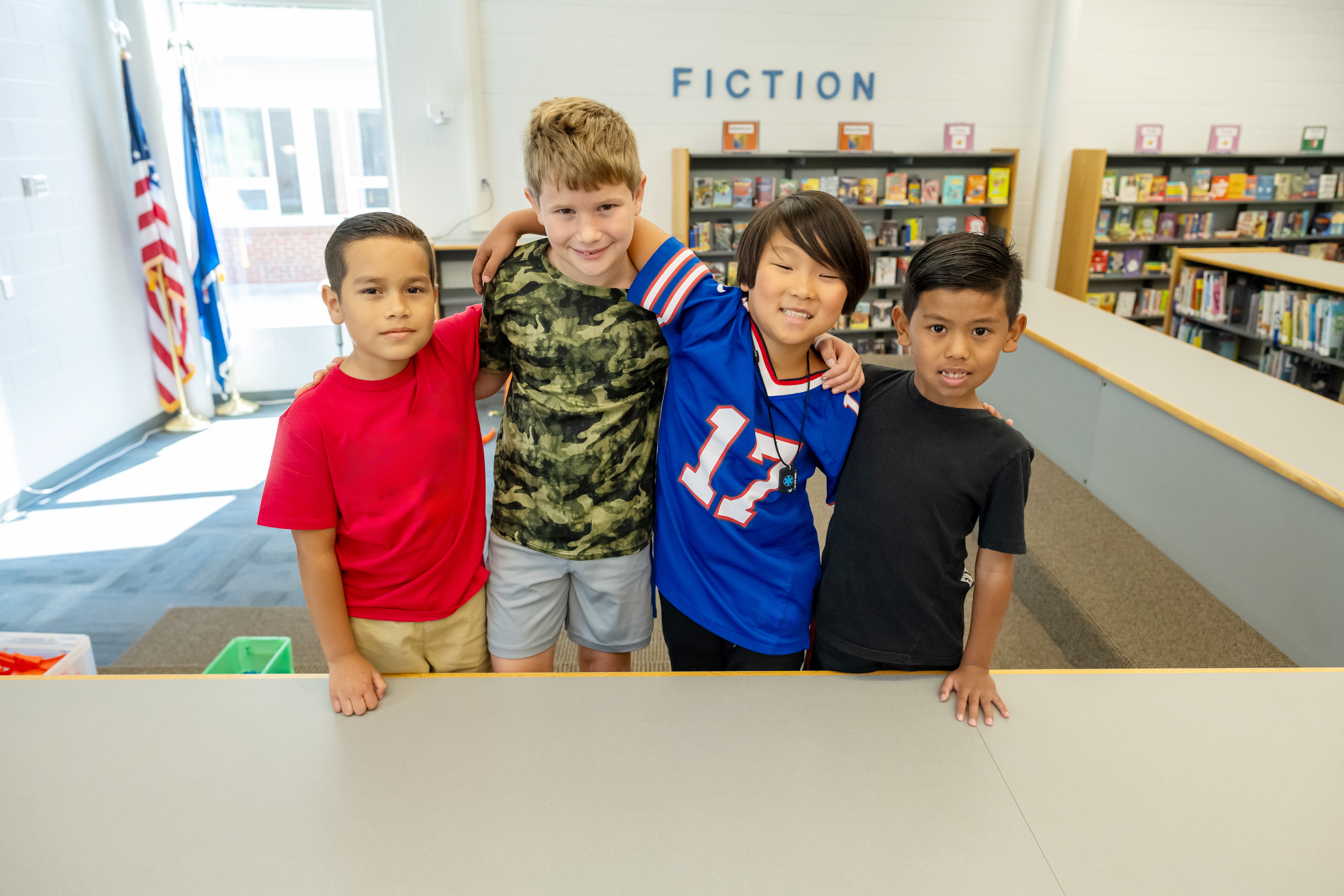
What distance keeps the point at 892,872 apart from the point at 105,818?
0.86 m

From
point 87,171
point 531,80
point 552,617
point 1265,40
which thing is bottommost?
point 552,617

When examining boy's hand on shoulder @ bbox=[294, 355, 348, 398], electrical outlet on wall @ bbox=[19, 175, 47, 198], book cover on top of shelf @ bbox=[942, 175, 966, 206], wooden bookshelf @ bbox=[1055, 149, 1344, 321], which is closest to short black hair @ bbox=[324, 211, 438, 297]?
boy's hand on shoulder @ bbox=[294, 355, 348, 398]

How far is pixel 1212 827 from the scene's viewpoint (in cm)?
87

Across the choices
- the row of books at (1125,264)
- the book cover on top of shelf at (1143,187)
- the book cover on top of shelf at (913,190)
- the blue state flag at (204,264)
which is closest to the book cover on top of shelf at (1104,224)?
the row of books at (1125,264)

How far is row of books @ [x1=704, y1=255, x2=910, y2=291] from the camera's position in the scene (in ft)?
18.3

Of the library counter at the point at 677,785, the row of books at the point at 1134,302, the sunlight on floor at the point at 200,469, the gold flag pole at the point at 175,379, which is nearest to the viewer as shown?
the library counter at the point at 677,785

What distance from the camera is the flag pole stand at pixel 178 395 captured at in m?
→ 4.70

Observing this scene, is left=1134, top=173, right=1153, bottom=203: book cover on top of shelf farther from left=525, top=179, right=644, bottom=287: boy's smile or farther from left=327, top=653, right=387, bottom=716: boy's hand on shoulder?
left=327, top=653, right=387, bottom=716: boy's hand on shoulder

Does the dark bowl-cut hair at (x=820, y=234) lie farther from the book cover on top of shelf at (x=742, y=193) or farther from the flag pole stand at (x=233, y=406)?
the flag pole stand at (x=233, y=406)

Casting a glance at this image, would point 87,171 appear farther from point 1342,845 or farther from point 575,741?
point 1342,845

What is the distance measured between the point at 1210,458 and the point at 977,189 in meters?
3.98

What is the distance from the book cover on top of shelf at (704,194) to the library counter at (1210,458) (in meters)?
2.64

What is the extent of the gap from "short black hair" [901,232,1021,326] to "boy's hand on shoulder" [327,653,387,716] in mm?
930

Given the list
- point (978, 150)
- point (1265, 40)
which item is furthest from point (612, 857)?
point (1265, 40)
